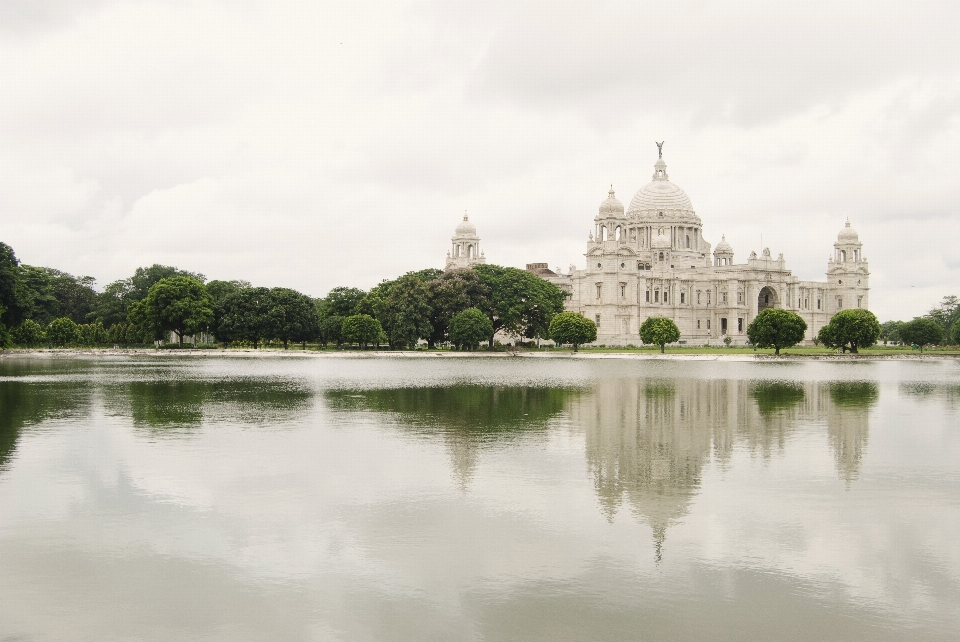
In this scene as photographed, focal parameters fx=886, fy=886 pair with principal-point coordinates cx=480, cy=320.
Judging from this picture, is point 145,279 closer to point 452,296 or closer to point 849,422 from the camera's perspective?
point 452,296

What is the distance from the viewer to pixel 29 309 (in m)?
72.4

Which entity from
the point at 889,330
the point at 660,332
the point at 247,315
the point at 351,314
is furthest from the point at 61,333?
the point at 889,330

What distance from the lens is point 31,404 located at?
30.2 metres

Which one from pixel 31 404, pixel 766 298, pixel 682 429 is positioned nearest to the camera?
pixel 682 429

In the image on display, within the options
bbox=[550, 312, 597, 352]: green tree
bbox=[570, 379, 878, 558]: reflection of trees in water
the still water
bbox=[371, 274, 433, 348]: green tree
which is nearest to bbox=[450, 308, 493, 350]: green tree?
bbox=[371, 274, 433, 348]: green tree

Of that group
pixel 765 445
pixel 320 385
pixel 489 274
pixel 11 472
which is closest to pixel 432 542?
pixel 11 472

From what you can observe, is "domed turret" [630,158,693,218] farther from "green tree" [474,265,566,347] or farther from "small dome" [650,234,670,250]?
"green tree" [474,265,566,347]

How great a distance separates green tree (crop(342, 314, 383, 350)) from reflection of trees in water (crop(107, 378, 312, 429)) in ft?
137

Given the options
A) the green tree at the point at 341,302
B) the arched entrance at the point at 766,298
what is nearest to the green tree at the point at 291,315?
the green tree at the point at 341,302

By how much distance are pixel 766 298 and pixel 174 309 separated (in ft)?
269

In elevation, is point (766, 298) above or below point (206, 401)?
above

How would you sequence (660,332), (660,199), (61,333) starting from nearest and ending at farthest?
(660,332), (61,333), (660,199)

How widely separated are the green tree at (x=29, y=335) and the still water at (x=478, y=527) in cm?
7755

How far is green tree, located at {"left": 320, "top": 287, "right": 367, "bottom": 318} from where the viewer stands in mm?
98812
